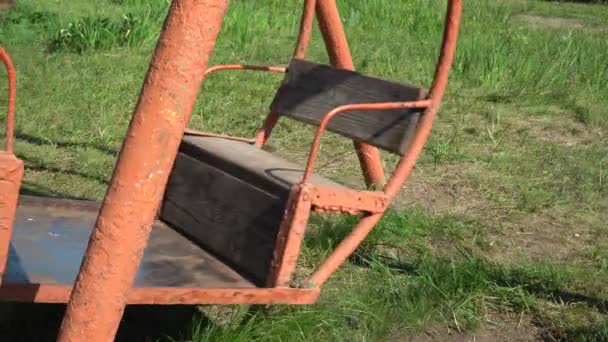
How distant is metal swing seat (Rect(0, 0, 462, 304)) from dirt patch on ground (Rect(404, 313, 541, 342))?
0.58 m

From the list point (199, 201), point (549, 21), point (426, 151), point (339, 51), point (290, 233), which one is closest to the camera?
point (290, 233)

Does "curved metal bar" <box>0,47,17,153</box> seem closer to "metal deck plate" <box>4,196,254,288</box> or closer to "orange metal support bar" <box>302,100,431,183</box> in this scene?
"metal deck plate" <box>4,196,254,288</box>

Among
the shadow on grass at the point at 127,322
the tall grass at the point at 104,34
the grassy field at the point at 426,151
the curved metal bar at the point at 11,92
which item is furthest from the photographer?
the tall grass at the point at 104,34

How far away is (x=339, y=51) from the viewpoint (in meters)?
5.06

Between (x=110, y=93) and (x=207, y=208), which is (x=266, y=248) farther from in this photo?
(x=110, y=93)

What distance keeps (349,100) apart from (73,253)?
3.93 ft

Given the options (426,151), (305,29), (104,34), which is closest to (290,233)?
(305,29)

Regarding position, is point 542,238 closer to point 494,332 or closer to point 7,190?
point 494,332

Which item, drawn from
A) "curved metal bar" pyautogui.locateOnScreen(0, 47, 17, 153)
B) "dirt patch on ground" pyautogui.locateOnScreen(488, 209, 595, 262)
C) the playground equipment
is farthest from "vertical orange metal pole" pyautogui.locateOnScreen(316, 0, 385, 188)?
"curved metal bar" pyautogui.locateOnScreen(0, 47, 17, 153)

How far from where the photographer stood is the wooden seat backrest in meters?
3.96

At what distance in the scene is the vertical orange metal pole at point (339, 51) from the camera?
4.98m

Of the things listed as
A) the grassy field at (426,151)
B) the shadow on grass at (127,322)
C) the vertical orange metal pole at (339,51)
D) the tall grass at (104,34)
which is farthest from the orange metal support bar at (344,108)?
the tall grass at (104,34)

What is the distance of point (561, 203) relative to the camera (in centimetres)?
555

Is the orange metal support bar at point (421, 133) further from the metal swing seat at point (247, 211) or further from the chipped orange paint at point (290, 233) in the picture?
the chipped orange paint at point (290, 233)
